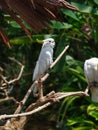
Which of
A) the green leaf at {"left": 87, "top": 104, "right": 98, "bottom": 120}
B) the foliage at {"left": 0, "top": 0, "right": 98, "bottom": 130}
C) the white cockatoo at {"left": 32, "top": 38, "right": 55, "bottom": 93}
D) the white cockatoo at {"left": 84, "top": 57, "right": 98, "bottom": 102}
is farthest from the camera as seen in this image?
the foliage at {"left": 0, "top": 0, "right": 98, "bottom": 130}

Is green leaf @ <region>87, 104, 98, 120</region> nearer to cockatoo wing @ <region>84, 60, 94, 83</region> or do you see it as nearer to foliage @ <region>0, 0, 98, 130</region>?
foliage @ <region>0, 0, 98, 130</region>

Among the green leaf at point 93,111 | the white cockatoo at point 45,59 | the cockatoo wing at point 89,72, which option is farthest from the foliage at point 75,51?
the cockatoo wing at point 89,72

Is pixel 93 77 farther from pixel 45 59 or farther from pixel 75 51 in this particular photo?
pixel 75 51

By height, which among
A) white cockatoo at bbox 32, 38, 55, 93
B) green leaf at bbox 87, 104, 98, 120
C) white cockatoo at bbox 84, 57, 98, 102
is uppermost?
white cockatoo at bbox 84, 57, 98, 102

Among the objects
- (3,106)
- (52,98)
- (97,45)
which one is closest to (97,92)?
(52,98)

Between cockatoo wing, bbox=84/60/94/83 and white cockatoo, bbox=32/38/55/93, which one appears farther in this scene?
white cockatoo, bbox=32/38/55/93

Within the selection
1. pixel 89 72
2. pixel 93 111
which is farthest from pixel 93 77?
pixel 93 111

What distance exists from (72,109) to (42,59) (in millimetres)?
1414

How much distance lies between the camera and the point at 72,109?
4.50 metres

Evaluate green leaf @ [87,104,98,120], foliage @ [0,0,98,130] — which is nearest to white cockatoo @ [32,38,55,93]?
foliage @ [0,0,98,130]

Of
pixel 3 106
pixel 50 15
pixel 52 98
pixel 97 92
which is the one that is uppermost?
pixel 50 15

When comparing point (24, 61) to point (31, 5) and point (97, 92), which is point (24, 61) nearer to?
point (97, 92)

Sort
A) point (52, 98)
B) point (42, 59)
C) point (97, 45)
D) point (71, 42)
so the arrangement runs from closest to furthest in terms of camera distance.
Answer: point (52, 98) → point (42, 59) → point (97, 45) → point (71, 42)

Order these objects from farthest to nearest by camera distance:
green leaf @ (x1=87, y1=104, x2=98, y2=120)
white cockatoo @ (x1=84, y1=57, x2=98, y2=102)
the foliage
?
the foliage
green leaf @ (x1=87, y1=104, x2=98, y2=120)
white cockatoo @ (x1=84, y1=57, x2=98, y2=102)
